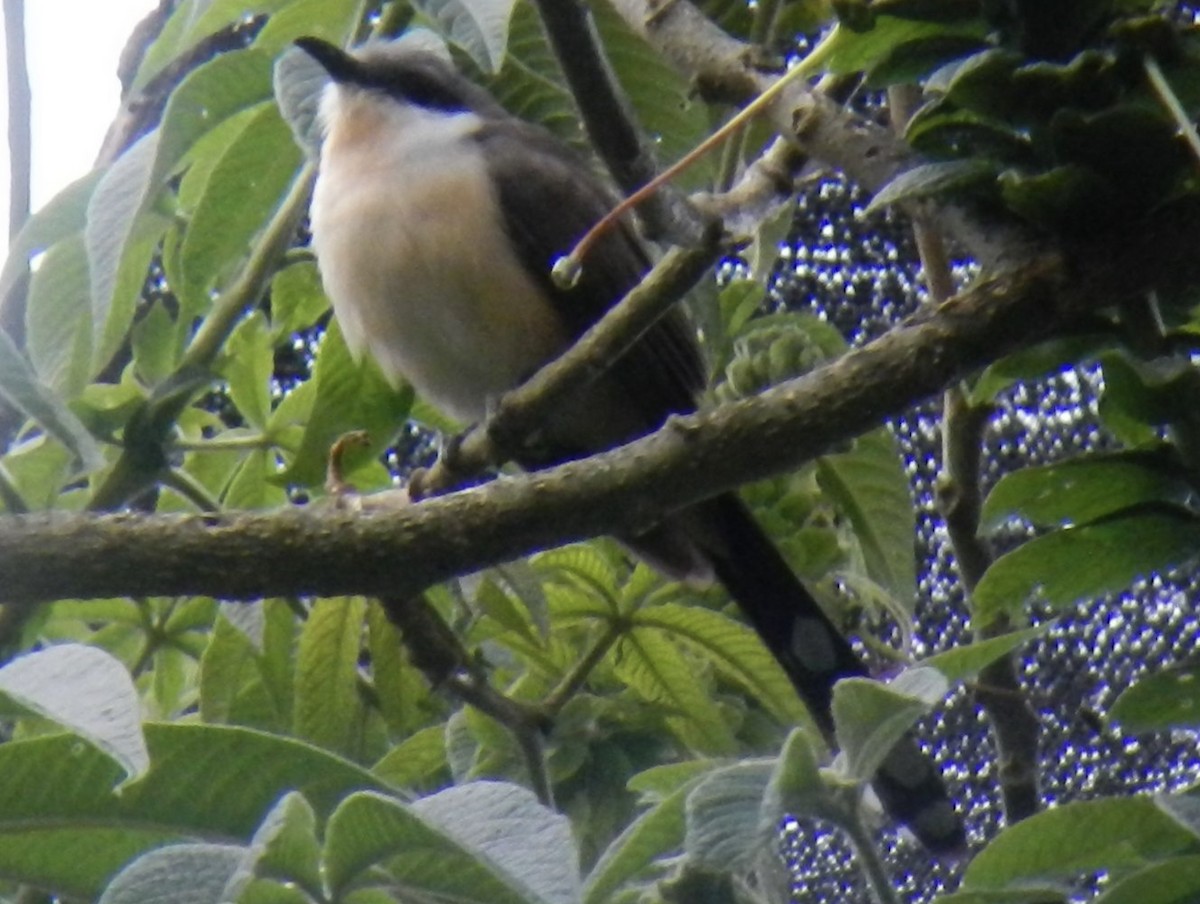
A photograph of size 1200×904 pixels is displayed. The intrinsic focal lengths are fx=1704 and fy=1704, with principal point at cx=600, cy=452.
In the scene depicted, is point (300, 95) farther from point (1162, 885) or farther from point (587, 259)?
point (587, 259)

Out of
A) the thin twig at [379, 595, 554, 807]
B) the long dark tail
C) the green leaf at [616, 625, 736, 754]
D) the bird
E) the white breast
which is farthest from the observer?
the white breast

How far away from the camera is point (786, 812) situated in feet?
1.87

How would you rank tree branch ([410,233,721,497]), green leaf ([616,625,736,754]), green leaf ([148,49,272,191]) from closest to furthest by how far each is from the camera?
tree branch ([410,233,721,497])
green leaf ([148,49,272,191])
green leaf ([616,625,736,754])

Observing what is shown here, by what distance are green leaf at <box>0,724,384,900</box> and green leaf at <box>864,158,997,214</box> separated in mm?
385

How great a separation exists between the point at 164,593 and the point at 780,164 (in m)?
0.47

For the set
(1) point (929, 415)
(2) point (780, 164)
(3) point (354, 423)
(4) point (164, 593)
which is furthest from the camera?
(1) point (929, 415)

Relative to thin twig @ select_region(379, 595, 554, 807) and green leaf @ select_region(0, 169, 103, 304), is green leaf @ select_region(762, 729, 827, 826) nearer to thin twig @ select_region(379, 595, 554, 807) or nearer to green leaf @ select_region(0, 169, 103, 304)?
thin twig @ select_region(379, 595, 554, 807)

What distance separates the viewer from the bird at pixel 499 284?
1590 mm

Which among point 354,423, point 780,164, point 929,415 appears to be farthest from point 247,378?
point 929,415

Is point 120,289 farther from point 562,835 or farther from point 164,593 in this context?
point 562,835

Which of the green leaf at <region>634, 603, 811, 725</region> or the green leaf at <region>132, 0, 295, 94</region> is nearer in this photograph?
Answer: the green leaf at <region>132, 0, 295, 94</region>

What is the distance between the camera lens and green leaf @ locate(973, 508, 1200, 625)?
0.77 metres

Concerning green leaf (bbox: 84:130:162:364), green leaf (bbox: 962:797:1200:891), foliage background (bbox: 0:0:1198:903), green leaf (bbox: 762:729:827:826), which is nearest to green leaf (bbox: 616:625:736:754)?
foliage background (bbox: 0:0:1198:903)

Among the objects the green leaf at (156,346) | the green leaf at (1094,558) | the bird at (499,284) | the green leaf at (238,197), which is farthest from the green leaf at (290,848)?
the bird at (499,284)
